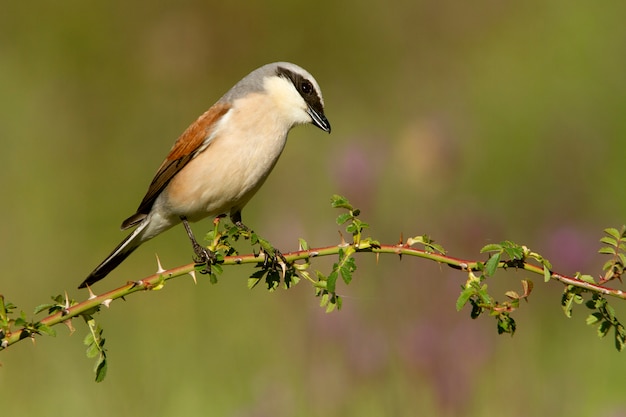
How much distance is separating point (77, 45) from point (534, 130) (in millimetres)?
4057

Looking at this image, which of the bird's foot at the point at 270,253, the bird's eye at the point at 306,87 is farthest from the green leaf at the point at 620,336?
the bird's eye at the point at 306,87

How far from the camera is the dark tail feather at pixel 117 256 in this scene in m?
4.07

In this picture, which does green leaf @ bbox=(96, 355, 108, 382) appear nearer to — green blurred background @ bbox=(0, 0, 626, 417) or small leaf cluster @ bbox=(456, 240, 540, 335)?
small leaf cluster @ bbox=(456, 240, 540, 335)

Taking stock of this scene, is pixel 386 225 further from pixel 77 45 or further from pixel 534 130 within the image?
pixel 77 45

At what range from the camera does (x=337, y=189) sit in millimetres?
4273

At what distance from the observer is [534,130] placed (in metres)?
7.57

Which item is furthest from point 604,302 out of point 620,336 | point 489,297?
point 489,297

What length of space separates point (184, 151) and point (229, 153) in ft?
1.09

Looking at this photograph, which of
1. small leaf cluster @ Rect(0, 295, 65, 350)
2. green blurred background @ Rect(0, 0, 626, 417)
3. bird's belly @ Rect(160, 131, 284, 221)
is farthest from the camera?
bird's belly @ Rect(160, 131, 284, 221)

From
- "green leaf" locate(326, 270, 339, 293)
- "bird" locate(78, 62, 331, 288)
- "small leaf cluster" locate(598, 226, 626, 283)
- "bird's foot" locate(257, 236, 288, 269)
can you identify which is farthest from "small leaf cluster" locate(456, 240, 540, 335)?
"bird" locate(78, 62, 331, 288)

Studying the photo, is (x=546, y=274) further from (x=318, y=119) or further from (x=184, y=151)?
(x=184, y=151)

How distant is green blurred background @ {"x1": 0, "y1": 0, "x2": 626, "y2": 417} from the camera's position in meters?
3.85

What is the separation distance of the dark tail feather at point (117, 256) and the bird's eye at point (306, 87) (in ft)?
3.12

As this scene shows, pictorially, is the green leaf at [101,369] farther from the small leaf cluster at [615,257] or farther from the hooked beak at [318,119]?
the hooked beak at [318,119]
